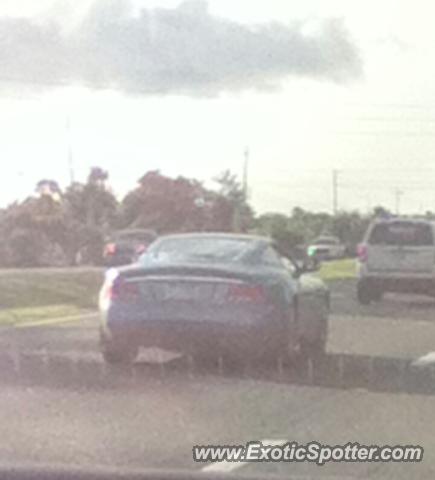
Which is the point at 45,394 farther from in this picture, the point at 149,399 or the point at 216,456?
the point at 216,456

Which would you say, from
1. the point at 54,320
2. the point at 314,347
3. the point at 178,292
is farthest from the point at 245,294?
the point at 54,320

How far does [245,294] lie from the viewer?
14.8 metres

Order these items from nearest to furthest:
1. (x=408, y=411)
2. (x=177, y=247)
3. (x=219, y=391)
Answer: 1. (x=408, y=411)
2. (x=219, y=391)
3. (x=177, y=247)

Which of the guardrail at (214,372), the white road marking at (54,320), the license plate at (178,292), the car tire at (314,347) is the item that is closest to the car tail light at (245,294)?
the license plate at (178,292)

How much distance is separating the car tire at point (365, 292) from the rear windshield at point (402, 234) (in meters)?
0.87

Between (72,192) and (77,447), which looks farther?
(72,192)

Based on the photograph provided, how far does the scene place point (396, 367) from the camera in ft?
53.7

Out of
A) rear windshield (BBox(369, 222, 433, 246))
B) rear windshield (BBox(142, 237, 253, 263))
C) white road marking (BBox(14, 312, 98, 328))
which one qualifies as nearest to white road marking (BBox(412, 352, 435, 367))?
rear windshield (BBox(142, 237, 253, 263))

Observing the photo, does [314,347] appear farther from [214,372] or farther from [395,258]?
[395,258]

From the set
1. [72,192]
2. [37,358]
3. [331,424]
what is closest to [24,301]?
[37,358]

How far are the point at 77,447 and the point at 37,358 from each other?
20.4ft

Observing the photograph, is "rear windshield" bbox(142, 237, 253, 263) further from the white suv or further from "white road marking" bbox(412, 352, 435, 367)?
the white suv

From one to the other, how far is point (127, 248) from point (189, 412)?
61.6 ft

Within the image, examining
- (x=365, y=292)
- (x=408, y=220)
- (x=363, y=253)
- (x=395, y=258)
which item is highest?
(x=408, y=220)
